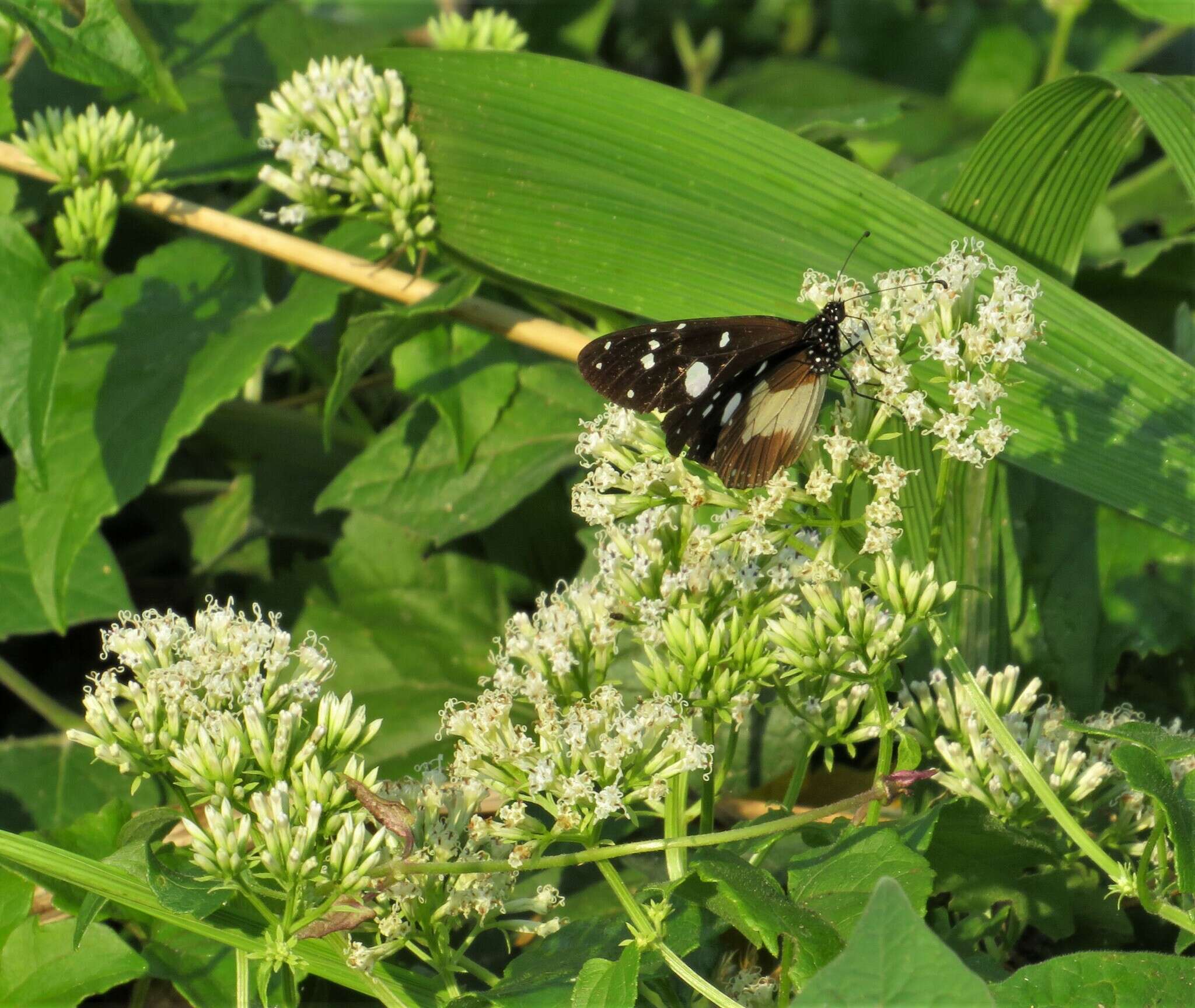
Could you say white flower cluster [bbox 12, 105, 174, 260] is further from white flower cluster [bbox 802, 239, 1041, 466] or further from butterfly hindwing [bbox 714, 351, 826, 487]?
white flower cluster [bbox 802, 239, 1041, 466]

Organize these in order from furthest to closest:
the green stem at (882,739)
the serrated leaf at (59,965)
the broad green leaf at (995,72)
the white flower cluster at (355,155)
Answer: the broad green leaf at (995,72)
the white flower cluster at (355,155)
the serrated leaf at (59,965)
the green stem at (882,739)

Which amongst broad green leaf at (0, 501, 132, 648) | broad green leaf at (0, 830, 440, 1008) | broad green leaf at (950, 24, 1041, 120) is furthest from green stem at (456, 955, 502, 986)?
broad green leaf at (950, 24, 1041, 120)

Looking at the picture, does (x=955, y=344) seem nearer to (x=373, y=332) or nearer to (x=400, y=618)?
(x=373, y=332)

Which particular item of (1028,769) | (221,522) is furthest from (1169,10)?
(221,522)

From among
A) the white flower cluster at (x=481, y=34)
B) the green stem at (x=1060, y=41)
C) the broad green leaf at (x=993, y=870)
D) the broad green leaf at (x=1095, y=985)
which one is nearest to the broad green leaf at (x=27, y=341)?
the white flower cluster at (x=481, y=34)

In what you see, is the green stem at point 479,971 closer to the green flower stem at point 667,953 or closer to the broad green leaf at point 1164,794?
the green flower stem at point 667,953

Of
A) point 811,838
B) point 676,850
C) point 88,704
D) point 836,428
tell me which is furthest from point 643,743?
point 88,704

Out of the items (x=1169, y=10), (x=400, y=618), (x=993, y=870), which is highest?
(x=1169, y=10)
